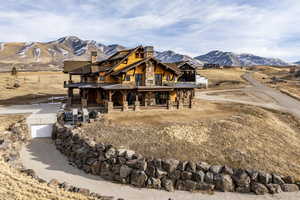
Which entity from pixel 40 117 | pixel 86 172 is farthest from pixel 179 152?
pixel 40 117

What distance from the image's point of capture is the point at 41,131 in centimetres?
3097

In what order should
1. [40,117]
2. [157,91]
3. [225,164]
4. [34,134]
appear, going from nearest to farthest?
[225,164] → [34,134] → [40,117] → [157,91]

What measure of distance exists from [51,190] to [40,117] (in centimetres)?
1821

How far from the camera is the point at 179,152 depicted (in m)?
22.3

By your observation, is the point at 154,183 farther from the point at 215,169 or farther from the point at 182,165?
the point at 215,169

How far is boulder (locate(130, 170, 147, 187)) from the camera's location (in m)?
19.9

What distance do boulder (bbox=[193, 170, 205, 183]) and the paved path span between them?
1.23 meters

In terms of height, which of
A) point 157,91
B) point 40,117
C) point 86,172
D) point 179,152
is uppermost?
point 157,91

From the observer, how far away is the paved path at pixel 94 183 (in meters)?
18.6

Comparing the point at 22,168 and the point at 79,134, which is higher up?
the point at 79,134

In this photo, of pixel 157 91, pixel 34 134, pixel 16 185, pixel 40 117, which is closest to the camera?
pixel 16 185

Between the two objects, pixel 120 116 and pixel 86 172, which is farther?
pixel 120 116

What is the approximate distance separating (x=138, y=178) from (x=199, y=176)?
527cm

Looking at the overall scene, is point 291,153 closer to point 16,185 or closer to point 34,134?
point 16,185
